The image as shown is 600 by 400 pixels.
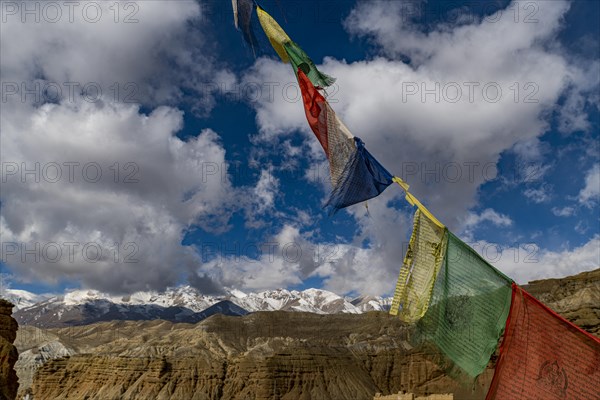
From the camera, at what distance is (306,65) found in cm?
689

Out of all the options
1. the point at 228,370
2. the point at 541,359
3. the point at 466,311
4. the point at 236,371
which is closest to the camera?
the point at 541,359

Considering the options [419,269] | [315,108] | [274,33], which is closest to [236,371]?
[315,108]

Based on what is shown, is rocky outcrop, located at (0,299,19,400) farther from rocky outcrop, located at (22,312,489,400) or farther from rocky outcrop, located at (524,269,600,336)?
rocky outcrop, located at (22,312,489,400)

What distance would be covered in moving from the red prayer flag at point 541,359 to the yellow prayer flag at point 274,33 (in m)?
4.29

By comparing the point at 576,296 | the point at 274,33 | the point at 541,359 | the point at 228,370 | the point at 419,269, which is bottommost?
the point at 541,359

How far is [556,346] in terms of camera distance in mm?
5078

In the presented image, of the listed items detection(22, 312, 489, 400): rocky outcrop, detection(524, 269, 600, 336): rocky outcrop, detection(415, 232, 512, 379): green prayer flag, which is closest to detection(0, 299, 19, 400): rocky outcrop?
detection(415, 232, 512, 379): green prayer flag

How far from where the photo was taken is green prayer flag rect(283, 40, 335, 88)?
6.86m

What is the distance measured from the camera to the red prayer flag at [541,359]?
16.6ft

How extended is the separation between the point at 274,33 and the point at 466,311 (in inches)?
178

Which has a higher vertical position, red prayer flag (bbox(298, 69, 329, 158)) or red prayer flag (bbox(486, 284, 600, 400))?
red prayer flag (bbox(298, 69, 329, 158))

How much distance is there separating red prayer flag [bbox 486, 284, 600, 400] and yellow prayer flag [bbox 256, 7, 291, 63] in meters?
4.29

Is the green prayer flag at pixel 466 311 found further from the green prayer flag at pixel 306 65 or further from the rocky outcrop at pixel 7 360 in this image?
the rocky outcrop at pixel 7 360

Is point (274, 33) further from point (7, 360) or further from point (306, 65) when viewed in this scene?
point (7, 360)
